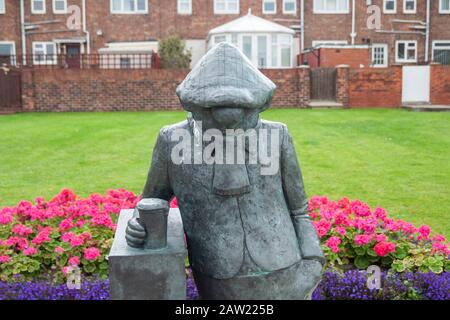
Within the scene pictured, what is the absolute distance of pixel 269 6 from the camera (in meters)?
30.5

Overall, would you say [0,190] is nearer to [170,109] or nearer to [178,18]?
[170,109]

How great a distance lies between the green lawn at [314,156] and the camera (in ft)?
28.5

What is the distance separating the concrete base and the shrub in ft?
7.59

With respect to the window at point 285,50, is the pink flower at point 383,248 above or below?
below

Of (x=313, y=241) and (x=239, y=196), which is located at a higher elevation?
(x=239, y=196)

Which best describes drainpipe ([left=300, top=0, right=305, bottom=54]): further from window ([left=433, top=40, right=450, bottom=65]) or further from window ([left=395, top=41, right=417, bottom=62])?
window ([left=433, top=40, right=450, bottom=65])

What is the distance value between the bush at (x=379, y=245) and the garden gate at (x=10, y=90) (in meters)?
18.0

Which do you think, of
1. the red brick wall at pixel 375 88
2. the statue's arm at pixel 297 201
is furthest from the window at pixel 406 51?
the statue's arm at pixel 297 201

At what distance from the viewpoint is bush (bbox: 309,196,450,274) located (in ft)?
16.0

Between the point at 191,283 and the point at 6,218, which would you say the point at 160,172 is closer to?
the point at 191,283

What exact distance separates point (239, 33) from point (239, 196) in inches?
958

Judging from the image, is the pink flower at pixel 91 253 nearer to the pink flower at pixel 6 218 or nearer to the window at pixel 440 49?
the pink flower at pixel 6 218

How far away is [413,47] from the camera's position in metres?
31.1
